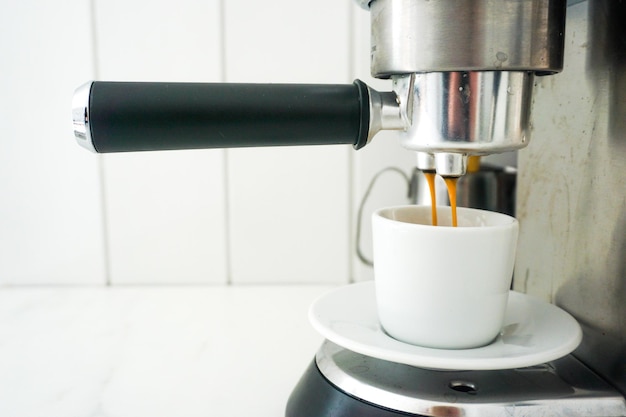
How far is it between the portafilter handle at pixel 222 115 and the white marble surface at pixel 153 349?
0.55ft

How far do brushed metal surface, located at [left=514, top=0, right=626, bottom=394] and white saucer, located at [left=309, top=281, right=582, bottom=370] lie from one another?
2cm

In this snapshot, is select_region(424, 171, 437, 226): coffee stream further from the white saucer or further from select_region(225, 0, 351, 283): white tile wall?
select_region(225, 0, 351, 283): white tile wall

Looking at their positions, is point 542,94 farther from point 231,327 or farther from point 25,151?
point 25,151

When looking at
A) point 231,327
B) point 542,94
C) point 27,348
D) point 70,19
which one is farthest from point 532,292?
point 70,19

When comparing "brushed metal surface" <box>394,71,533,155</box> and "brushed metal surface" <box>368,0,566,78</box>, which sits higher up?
"brushed metal surface" <box>368,0,566,78</box>

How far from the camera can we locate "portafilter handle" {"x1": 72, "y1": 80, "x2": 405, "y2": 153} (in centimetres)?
27

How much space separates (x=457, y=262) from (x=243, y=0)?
430 millimetres

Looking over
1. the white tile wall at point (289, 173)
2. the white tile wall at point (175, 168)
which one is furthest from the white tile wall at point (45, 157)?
the white tile wall at point (289, 173)

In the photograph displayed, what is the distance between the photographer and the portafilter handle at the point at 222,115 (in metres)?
0.27

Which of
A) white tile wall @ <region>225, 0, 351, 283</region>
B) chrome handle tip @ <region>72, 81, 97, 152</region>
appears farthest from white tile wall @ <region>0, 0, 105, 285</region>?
chrome handle tip @ <region>72, 81, 97, 152</region>

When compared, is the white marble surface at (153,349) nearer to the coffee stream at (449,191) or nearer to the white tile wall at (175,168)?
the white tile wall at (175,168)

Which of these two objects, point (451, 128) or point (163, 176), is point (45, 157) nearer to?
point (163, 176)

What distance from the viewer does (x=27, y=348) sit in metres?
0.46

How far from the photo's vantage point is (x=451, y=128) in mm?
277
